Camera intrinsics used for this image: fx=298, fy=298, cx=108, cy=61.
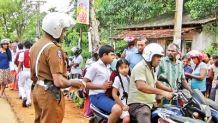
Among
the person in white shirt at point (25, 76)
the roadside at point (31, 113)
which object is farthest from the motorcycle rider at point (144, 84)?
the person in white shirt at point (25, 76)

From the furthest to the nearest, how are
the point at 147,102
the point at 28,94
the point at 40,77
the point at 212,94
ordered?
the point at 28,94, the point at 212,94, the point at 147,102, the point at 40,77

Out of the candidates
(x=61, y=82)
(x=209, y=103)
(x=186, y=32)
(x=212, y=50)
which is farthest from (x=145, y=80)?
(x=186, y=32)

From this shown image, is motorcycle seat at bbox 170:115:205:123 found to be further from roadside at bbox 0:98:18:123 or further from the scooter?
roadside at bbox 0:98:18:123

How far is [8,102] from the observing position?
8.41m

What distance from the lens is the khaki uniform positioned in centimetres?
309

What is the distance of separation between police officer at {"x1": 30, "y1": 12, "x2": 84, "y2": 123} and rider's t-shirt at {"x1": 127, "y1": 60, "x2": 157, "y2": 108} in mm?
881

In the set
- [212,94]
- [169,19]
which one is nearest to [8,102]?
[212,94]

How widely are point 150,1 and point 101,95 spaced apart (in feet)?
48.0

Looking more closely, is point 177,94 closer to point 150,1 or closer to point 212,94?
point 212,94

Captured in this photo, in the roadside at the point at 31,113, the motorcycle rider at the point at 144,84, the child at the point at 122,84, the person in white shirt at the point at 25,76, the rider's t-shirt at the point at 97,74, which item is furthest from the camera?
the person in white shirt at the point at 25,76

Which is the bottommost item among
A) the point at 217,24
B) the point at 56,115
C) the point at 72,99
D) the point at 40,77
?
the point at 72,99

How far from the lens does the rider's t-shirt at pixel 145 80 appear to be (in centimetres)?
375

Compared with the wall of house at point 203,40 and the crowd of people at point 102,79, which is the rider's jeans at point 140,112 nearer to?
the crowd of people at point 102,79

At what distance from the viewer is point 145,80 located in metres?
3.71
